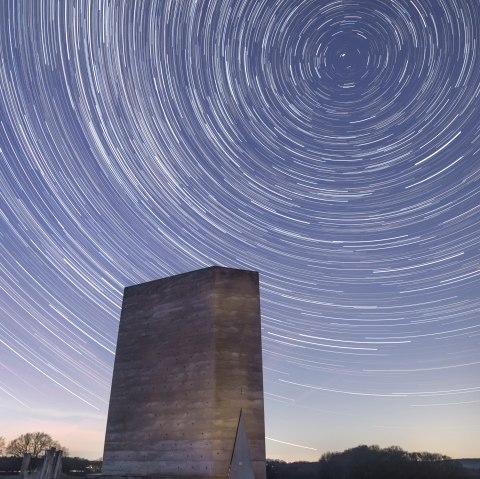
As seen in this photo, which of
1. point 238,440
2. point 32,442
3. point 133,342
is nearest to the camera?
point 238,440

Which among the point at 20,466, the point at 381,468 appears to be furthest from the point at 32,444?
the point at 381,468

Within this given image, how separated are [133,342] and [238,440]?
772 centimetres

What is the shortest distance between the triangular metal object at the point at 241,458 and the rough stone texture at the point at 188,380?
29cm

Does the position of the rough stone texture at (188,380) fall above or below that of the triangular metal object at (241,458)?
above

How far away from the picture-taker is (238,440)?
54.7 ft

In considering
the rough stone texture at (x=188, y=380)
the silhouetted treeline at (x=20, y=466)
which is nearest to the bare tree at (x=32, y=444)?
the silhouetted treeline at (x=20, y=466)

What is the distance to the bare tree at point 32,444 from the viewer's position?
79562 mm

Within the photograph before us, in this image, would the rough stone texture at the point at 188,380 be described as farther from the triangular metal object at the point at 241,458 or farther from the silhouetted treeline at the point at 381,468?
the silhouetted treeline at the point at 381,468

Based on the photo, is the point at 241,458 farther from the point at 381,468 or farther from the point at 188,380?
the point at 381,468

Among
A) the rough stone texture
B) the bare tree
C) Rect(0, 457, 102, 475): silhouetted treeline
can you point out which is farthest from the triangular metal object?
the bare tree

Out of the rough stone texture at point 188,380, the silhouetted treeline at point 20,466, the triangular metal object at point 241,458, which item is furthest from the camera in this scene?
the silhouetted treeline at point 20,466

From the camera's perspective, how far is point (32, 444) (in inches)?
3199

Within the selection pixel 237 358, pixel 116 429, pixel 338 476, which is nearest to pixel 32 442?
pixel 338 476

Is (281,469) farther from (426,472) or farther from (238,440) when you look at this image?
(238,440)
